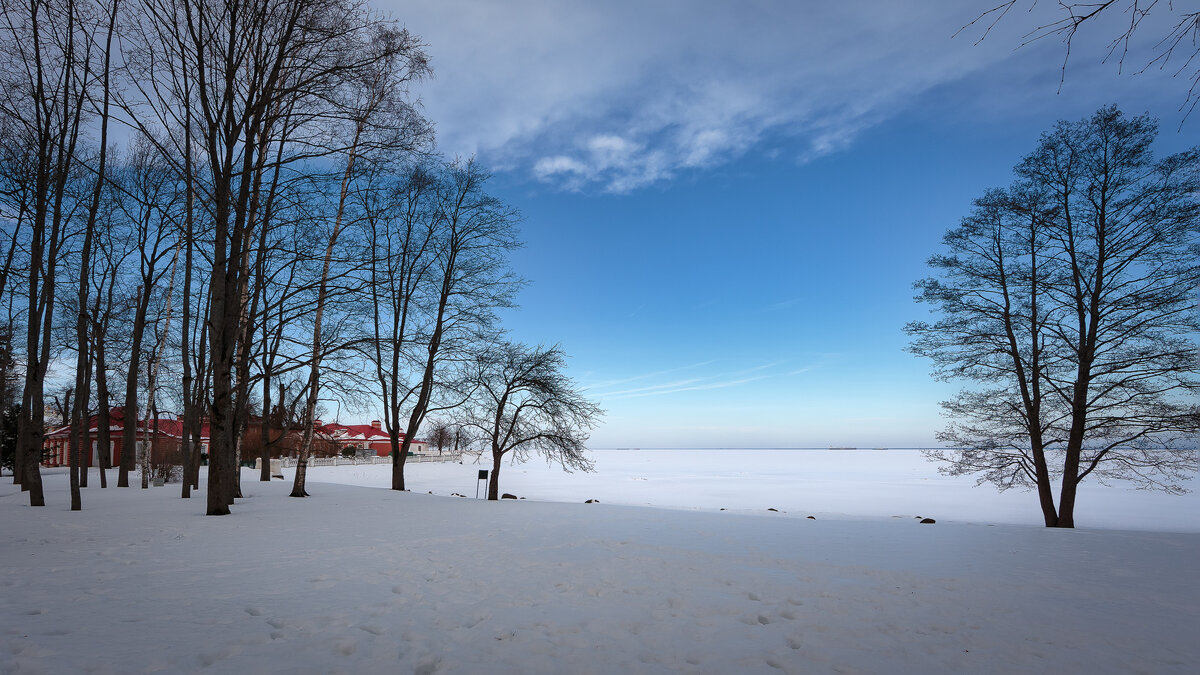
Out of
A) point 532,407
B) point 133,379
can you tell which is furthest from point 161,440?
point 532,407

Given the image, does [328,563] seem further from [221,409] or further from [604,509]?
[604,509]

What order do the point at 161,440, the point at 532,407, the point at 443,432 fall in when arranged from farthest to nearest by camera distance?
the point at 161,440, the point at 443,432, the point at 532,407

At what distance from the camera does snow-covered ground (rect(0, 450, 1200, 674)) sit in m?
3.76

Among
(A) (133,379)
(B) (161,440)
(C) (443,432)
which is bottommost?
(B) (161,440)

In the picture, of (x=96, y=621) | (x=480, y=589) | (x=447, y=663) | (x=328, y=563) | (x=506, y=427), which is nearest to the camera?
(x=447, y=663)

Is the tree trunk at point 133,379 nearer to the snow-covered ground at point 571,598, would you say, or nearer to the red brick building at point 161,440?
the red brick building at point 161,440

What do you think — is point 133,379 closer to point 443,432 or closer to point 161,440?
point 443,432

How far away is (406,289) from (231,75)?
9198 mm

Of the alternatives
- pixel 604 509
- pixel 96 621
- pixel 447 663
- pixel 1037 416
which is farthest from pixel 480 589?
pixel 1037 416

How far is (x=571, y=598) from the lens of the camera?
17.4ft

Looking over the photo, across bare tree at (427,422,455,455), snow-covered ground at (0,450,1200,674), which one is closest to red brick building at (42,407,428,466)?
bare tree at (427,422,455,455)

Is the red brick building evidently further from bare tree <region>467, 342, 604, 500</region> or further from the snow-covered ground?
the snow-covered ground

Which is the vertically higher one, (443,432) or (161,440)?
(443,432)

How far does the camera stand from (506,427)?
67.4 feet
